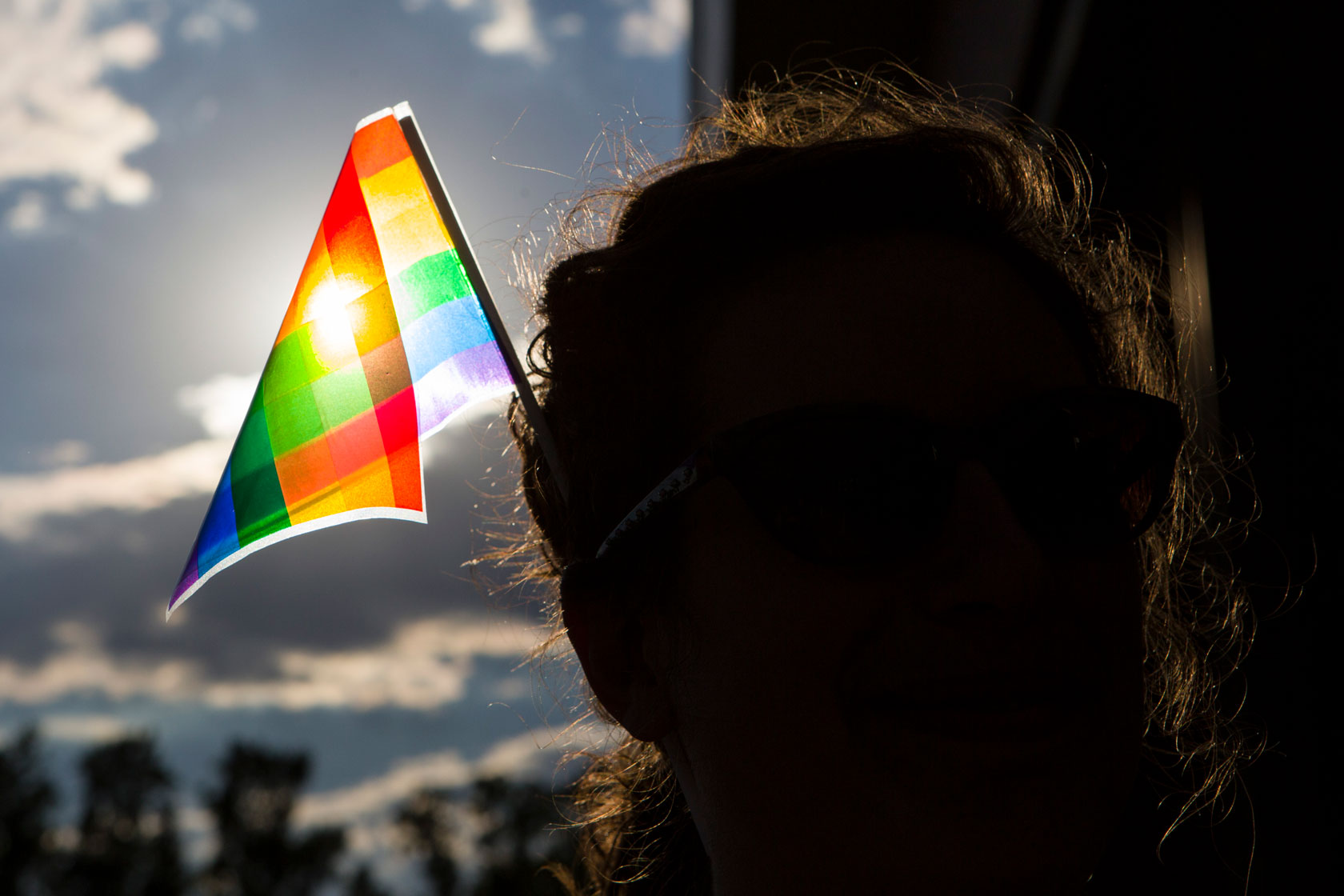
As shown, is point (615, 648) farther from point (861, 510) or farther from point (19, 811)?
point (19, 811)

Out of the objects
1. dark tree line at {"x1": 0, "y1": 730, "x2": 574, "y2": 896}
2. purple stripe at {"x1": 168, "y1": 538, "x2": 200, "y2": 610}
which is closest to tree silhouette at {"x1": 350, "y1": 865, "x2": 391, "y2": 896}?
dark tree line at {"x1": 0, "y1": 730, "x2": 574, "y2": 896}

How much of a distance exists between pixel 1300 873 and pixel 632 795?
59.0 inches

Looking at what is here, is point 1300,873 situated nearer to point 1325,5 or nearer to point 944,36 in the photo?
point 1325,5

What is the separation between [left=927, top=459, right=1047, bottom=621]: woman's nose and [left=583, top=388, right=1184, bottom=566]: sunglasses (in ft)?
0.08

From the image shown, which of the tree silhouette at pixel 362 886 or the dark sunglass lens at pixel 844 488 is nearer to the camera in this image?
the dark sunglass lens at pixel 844 488

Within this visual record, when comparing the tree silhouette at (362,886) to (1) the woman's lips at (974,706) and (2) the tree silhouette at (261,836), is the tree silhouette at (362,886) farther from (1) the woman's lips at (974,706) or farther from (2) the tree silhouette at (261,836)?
(1) the woman's lips at (974,706)

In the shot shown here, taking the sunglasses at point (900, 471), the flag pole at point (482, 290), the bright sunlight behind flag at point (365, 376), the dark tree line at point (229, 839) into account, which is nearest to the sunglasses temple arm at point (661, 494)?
the sunglasses at point (900, 471)

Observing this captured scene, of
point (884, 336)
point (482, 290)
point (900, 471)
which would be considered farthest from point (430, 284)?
point (900, 471)

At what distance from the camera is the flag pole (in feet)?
5.40

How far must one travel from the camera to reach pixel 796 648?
1257 millimetres

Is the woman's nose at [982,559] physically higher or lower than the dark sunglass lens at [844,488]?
lower

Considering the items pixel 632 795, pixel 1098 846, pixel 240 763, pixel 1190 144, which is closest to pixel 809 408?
pixel 1098 846

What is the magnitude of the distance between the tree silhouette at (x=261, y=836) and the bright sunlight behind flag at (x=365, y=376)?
40.3m

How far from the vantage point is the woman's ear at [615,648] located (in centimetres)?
152
